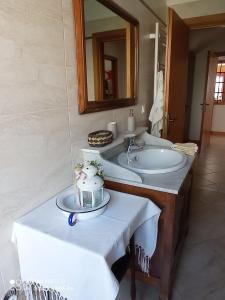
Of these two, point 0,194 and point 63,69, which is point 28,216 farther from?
point 63,69

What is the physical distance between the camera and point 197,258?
1764 mm

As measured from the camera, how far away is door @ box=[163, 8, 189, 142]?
1.99 m

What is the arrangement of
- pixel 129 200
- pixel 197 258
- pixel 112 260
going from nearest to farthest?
pixel 112 260 < pixel 129 200 < pixel 197 258

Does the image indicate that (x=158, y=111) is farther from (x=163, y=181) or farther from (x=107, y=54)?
(x=163, y=181)

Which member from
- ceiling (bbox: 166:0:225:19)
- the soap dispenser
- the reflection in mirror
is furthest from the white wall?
the soap dispenser

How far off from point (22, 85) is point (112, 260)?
781 millimetres

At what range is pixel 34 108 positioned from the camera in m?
1.00

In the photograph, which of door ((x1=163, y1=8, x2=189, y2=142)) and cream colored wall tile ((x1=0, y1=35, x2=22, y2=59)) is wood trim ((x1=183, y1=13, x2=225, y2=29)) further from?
cream colored wall tile ((x1=0, y1=35, x2=22, y2=59))

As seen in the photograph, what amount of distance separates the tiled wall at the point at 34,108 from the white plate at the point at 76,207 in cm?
12

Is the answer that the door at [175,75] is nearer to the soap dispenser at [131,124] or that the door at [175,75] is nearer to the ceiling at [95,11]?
the soap dispenser at [131,124]

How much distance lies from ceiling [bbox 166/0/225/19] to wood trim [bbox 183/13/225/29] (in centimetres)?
4

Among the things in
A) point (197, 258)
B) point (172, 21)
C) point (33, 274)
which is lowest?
point (197, 258)

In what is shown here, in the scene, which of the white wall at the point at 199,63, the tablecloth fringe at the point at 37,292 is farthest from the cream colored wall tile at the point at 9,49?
the white wall at the point at 199,63

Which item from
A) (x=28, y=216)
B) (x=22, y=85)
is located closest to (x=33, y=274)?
(x=28, y=216)
